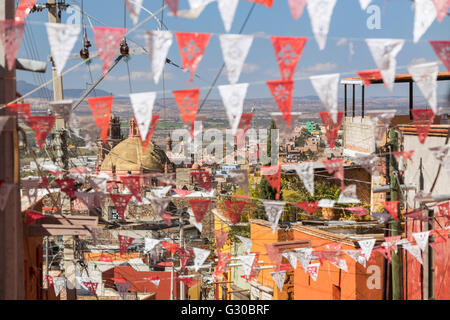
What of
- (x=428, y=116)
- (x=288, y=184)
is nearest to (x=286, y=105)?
(x=428, y=116)

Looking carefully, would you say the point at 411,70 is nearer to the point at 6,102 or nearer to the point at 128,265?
the point at 6,102

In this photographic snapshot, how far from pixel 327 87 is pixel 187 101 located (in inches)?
70.6

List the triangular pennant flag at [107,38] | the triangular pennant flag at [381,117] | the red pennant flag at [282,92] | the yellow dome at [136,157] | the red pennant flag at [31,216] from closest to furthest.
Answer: the triangular pennant flag at [107,38], the red pennant flag at [282,92], the triangular pennant flag at [381,117], the red pennant flag at [31,216], the yellow dome at [136,157]

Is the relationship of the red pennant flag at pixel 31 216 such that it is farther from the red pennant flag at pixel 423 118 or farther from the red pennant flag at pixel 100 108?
the red pennant flag at pixel 423 118

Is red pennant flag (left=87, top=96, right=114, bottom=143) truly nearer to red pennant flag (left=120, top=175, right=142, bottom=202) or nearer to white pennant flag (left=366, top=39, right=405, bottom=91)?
red pennant flag (left=120, top=175, right=142, bottom=202)

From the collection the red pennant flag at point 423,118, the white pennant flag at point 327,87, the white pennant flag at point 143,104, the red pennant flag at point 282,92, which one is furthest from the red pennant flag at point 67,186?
the red pennant flag at point 423,118

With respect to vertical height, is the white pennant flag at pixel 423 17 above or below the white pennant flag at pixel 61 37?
above

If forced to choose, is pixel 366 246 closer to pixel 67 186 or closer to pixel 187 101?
pixel 67 186

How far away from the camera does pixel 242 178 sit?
1028 centimetres

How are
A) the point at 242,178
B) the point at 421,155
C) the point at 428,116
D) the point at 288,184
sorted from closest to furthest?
A: 1. the point at 428,116
2. the point at 242,178
3. the point at 421,155
4. the point at 288,184

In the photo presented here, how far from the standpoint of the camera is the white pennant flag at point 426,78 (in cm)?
695

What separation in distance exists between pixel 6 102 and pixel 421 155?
11040mm

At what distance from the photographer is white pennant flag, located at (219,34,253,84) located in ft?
21.3

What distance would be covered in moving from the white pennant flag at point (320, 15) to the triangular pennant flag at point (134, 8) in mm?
1864
